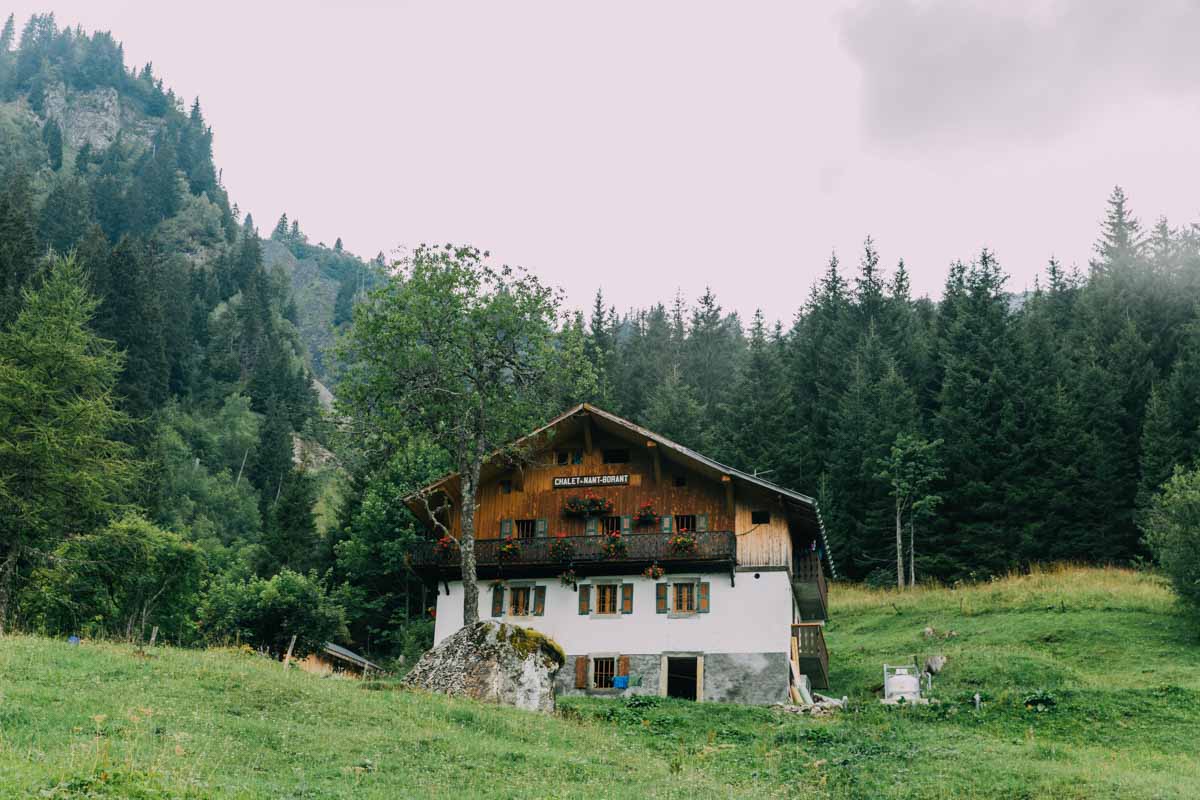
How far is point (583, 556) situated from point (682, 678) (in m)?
5.62

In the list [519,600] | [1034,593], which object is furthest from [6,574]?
[1034,593]

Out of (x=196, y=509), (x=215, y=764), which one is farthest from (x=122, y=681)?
(x=196, y=509)

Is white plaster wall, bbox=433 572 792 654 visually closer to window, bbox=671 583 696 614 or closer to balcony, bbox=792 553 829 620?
window, bbox=671 583 696 614

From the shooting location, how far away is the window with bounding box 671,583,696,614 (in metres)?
39.9

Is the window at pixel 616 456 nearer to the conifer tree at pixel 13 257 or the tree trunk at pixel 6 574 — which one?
the tree trunk at pixel 6 574

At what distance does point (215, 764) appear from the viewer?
16.0 meters

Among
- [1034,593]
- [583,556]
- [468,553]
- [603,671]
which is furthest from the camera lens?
[1034,593]

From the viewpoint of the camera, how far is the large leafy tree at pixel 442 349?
3822cm

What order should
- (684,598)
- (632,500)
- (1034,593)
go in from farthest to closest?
(1034,593)
(632,500)
(684,598)

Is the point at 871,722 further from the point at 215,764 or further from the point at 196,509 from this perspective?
the point at 196,509

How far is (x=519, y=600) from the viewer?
4191 centimetres

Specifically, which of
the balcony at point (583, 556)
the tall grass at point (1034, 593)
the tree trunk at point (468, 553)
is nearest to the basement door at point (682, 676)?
the balcony at point (583, 556)

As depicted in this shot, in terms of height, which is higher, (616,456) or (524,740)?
(616,456)

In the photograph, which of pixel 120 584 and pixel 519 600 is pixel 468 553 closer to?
pixel 519 600
